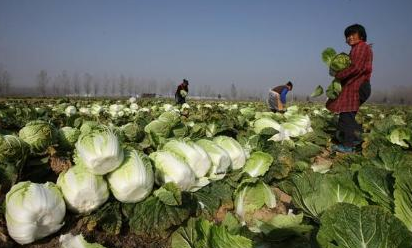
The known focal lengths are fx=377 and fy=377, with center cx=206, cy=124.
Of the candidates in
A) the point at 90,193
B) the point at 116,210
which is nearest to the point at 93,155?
the point at 90,193

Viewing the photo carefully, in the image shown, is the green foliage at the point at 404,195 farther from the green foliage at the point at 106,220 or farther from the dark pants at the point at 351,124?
the dark pants at the point at 351,124

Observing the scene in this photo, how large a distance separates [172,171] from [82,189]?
3.10 ft

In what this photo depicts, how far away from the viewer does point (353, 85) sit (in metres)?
8.06

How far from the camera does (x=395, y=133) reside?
7.27 meters

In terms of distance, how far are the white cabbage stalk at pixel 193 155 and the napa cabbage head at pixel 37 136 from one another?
58.7 inches

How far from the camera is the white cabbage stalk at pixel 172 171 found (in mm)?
3910

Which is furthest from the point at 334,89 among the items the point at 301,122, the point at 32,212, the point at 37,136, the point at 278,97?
the point at 278,97

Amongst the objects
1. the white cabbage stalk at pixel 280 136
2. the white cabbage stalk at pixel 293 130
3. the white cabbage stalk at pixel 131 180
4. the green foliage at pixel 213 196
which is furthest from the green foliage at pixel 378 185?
the white cabbage stalk at pixel 293 130

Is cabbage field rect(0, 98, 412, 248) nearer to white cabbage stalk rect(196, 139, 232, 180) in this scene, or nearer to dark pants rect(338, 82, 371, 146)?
white cabbage stalk rect(196, 139, 232, 180)

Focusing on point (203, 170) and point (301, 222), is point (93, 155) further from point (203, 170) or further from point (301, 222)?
point (301, 222)

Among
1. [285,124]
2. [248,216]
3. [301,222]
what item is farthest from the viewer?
[285,124]

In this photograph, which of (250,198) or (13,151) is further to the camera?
(250,198)

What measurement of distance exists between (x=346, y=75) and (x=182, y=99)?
15101mm

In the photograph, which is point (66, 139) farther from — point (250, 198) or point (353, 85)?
point (353, 85)
